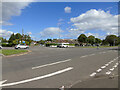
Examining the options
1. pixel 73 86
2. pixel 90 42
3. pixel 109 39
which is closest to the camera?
pixel 73 86

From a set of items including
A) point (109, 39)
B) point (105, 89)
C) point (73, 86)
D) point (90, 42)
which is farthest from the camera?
point (90, 42)

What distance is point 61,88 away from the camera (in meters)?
3.71

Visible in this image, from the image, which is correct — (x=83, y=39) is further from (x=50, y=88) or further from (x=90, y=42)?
(x=50, y=88)

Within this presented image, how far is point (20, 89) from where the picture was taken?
12.1 ft

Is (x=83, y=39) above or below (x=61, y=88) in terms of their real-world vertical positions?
above

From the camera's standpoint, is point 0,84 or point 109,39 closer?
point 0,84

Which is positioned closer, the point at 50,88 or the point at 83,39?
the point at 50,88

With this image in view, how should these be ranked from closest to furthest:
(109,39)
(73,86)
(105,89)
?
(105,89), (73,86), (109,39)

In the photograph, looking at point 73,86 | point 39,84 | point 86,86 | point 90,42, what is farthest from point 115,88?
point 90,42

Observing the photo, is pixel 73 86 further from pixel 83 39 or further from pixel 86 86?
pixel 83 39

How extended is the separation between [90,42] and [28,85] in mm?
108752

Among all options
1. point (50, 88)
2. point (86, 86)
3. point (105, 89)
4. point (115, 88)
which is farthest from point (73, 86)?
point (115, 88)

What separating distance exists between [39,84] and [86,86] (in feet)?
5.78

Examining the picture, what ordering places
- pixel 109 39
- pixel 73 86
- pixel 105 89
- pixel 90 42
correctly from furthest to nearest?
pixel 90 42 < pixel 109 39 < pixel 73 86 < pixel 105 89
